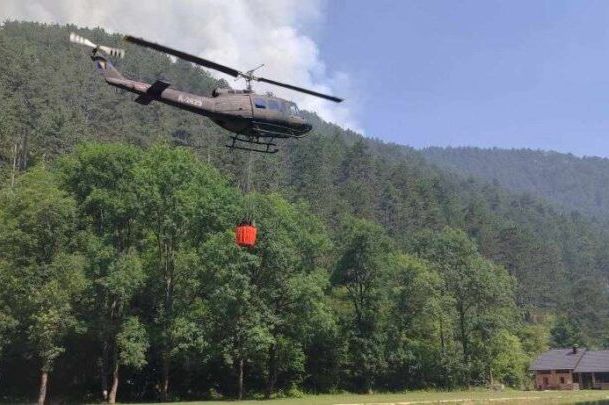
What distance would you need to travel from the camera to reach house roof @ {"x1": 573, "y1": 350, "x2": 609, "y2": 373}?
277ft

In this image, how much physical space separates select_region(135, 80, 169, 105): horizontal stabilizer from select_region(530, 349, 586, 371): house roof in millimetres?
80459

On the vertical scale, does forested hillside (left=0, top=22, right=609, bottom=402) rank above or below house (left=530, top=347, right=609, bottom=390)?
above

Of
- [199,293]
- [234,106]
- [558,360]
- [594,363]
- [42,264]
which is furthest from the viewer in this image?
[558,360]

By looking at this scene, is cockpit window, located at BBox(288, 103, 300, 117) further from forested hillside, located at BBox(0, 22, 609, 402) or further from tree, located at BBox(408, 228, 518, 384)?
tree, located at BBox(408, 228, 518, 384)

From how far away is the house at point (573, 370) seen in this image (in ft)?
279

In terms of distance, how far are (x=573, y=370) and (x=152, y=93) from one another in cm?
8165

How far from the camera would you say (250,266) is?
52.2 metres

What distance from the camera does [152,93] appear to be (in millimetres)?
24688

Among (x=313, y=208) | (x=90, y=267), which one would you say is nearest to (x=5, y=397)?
(x=90, y=267)

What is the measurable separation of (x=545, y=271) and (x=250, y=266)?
4779 inches

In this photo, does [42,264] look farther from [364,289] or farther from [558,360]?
[558,360]

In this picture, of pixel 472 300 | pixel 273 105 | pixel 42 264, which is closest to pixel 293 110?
pixel 273 105

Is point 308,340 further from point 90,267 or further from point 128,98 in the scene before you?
point 128,98

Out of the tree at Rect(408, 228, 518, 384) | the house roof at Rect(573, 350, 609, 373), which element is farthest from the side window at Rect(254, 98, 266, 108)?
the house roof at Rect(573, 350, 609, 373)
